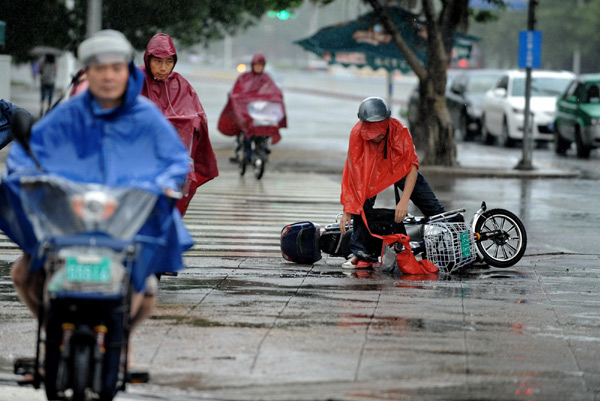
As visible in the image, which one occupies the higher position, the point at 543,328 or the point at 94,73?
the point at 94,73

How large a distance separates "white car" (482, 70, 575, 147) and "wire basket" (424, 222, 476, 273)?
17692mm

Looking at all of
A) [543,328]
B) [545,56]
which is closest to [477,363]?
[543,328]

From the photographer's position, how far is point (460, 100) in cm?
3102

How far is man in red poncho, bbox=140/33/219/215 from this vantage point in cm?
875

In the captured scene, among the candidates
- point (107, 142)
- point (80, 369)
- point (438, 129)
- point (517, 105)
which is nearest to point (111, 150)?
point (107, 142)

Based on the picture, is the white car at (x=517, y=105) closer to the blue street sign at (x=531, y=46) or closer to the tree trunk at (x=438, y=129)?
the blue street sign at (x=531, y=46)

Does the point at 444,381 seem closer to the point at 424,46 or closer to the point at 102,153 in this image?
the point at 102,153

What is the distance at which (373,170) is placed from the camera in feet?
32.3

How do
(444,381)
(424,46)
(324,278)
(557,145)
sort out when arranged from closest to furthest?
(444,381) < (324,278) < (424,46) < (557,145)

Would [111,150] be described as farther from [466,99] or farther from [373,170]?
[466,99]

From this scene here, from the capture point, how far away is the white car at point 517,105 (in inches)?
1089

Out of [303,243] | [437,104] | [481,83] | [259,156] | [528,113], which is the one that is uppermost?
[481,83]

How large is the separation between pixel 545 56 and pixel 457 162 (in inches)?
2007

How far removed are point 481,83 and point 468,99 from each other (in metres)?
1.14
